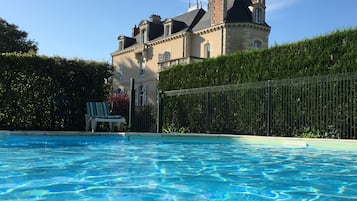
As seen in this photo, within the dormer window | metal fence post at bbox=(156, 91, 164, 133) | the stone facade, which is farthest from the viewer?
the dormer window

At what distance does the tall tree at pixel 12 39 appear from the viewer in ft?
115

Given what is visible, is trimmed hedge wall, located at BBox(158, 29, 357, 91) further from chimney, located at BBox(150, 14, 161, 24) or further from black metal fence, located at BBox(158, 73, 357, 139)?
chimney, located at BBox(150, 14, 161, 24)

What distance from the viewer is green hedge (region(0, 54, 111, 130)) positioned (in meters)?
15.2

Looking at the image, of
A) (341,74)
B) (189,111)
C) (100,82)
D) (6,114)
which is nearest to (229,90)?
(189,111)

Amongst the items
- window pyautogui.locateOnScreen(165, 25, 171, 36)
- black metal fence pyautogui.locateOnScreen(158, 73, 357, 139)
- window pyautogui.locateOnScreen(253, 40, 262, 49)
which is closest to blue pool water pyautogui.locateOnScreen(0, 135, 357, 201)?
black metal fence pyautogui.locateOnScreen(158, 73, 357, 139)

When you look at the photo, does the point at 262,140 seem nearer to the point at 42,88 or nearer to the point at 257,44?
the point at 42,88

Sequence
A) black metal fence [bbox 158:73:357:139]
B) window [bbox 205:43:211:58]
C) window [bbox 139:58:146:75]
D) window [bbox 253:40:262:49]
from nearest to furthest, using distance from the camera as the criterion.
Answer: black metal fence [bbox 158:73:357:139] < window [bbox 253:40:262:49] < window [bbox 205:43:211:58] < window [bbox 139:58:146:75]

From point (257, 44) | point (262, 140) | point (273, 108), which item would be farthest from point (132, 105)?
point (257, 44)

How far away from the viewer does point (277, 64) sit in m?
13.1

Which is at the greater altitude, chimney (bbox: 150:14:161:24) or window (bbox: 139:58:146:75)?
chimney (bbox: 150:14:161:24)

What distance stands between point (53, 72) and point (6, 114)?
2.32 meters

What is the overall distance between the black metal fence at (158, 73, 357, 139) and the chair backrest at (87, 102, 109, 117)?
2.07m

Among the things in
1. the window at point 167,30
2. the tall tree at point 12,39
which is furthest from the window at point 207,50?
the tall tree at point 12,39

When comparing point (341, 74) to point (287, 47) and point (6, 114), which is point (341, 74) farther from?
point (6, 114)
